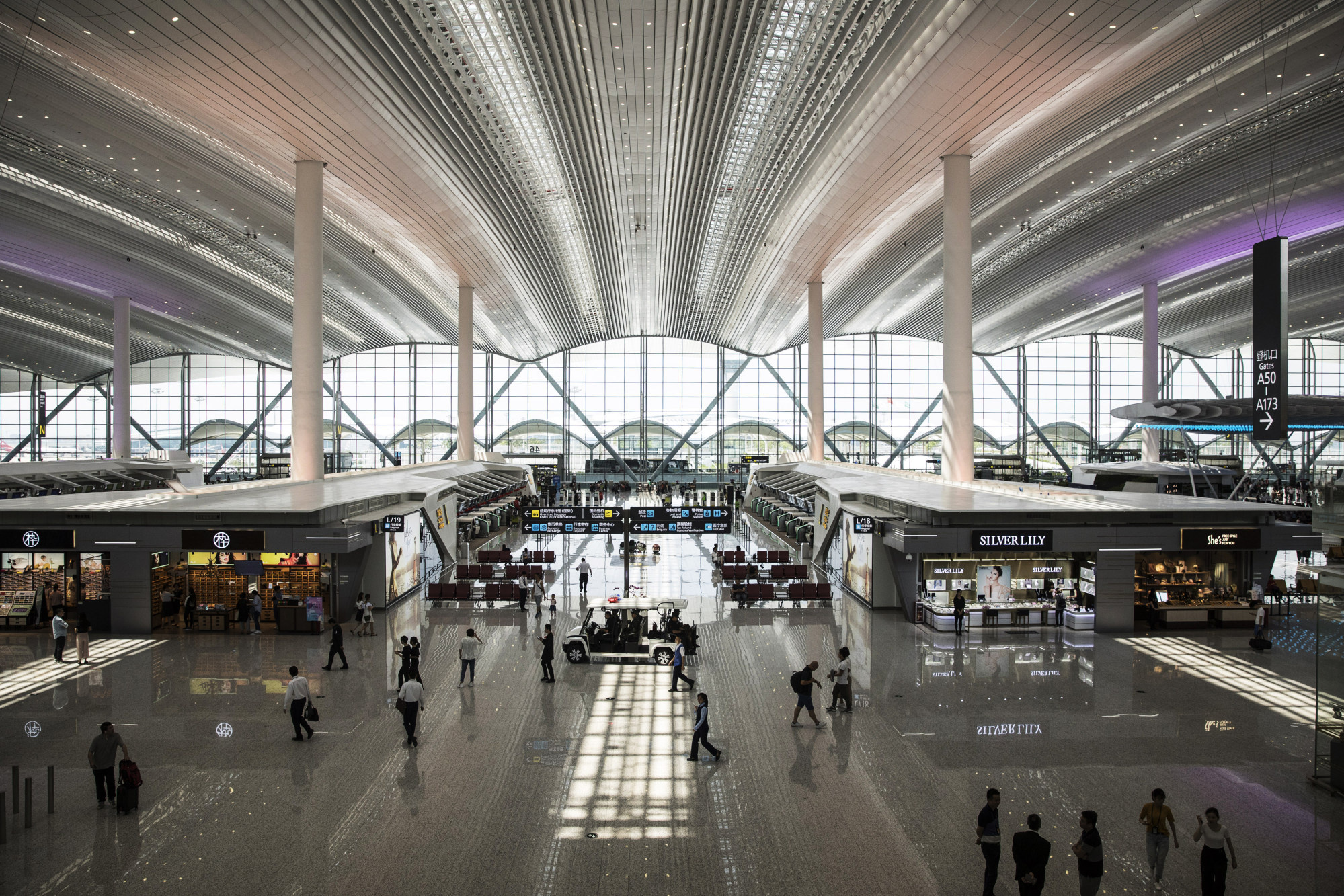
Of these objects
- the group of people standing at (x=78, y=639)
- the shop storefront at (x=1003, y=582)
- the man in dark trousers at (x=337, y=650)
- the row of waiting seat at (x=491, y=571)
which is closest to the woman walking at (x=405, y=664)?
the man in dark trousers at (x=337, y=650)

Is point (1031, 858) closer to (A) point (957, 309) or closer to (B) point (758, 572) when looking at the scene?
(B) point (758, 572)

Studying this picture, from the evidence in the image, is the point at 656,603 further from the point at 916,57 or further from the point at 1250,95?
the point at 1250,95

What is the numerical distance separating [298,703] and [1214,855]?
9.18m

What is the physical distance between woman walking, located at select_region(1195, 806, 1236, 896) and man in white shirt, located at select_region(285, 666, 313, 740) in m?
9.01

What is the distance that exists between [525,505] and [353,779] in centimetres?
3110

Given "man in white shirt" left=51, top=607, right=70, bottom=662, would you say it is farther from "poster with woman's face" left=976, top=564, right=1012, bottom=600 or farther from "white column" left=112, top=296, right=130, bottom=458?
"white column" left=112, top=296, right=130, bottom=458

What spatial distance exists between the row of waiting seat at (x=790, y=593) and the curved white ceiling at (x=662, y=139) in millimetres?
12016

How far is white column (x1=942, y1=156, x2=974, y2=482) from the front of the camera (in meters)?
21.8

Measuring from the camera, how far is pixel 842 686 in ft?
34.6

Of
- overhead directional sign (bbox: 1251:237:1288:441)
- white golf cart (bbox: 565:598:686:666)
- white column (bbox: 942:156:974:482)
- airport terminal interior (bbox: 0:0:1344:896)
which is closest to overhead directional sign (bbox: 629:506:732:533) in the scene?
airport terminal interior (bbox: 0:0:1344:896)

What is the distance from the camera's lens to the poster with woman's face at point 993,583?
16.3 m

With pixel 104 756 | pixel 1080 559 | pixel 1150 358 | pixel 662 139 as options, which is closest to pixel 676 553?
pixel 662 139

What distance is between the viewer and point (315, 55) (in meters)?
16.9

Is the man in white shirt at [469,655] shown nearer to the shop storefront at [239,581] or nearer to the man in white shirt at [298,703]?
the man in white shirt at [298,703]
